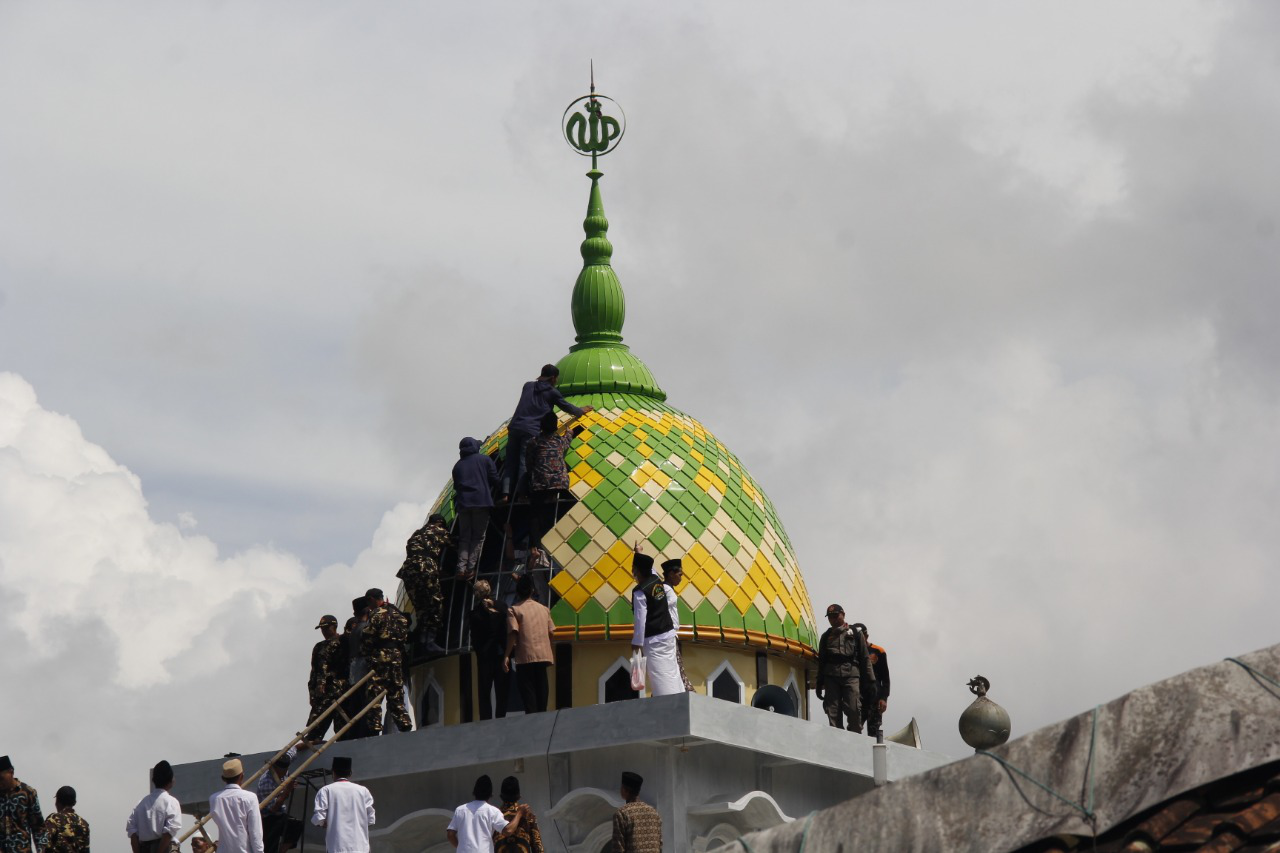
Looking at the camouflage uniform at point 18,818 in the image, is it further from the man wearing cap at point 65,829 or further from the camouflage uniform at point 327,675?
the camouflage uniform at point 327,675

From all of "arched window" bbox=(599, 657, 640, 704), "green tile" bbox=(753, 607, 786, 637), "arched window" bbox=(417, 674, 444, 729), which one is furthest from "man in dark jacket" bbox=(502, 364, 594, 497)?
"green tile" bbox=(753, 607, 786, 637)

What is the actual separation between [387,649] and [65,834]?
3.96m

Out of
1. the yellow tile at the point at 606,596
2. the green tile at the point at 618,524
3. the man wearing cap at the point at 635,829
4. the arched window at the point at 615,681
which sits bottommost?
the man wearing cap at the point at 635,829

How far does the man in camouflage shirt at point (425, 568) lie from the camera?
18734 millimetres

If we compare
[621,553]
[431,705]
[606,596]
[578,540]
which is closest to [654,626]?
[606,596]

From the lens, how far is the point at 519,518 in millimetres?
19172

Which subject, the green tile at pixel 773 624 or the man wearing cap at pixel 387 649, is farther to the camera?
the green tile at pixel 773 624

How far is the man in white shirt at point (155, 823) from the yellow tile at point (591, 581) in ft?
23.0

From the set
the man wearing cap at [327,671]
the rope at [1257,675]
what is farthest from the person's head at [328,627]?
the rope at [1257,675]

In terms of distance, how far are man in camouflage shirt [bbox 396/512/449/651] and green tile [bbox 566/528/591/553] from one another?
1700 mm

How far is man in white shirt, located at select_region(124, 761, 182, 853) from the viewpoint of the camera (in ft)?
44.3

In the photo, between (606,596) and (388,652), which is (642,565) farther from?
(606,596)

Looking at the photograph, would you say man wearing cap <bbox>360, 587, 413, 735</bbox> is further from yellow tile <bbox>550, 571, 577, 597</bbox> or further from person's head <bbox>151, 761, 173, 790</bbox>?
person's head <bbox>151, 761, 173, 790</bbox>

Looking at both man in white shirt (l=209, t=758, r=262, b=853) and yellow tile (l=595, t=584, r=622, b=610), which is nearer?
man in white shirt (l=209, t=758, r=262, b=853)
